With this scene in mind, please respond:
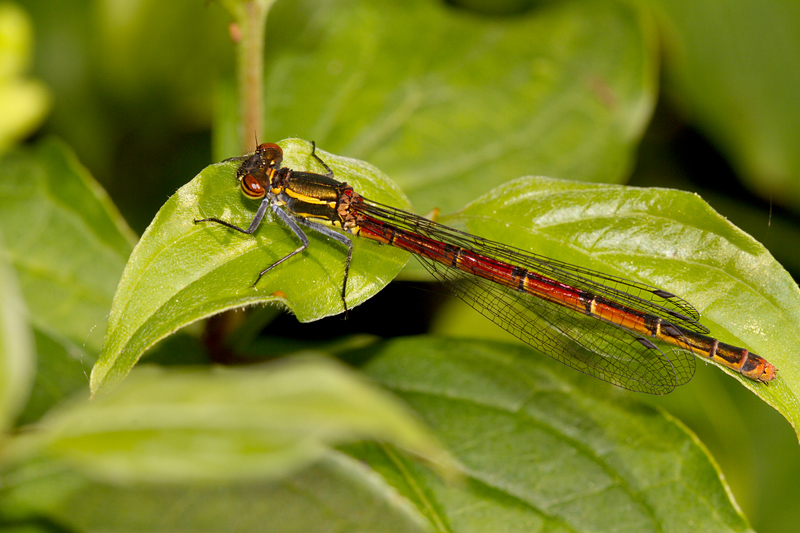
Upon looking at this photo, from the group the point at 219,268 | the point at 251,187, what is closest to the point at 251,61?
the point at 251,187

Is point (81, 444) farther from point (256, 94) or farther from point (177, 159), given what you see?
point (177, 159)

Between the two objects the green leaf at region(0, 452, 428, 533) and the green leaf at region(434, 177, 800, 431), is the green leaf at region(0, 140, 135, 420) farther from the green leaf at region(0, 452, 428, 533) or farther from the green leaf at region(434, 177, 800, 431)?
the green leaf at region(434, 177, 800, 431)

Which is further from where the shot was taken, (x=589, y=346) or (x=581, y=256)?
(x=589, y=346)

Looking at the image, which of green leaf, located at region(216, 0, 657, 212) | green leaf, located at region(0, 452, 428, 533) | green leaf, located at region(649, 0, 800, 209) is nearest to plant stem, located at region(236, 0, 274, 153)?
green leaf, located at region(216, 0, 657, 212)

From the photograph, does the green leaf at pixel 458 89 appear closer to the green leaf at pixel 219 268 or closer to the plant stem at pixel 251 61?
the plant stem at pixel 251 61

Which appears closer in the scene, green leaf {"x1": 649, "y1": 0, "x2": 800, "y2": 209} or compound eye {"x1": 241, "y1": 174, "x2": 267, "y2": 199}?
compound eye {"x1": 241, "y1": 174, "x2": 267, "y2": 199}

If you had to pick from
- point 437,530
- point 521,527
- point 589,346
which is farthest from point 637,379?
point 437,530

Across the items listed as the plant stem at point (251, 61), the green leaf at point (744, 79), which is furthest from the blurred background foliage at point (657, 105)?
the plant stem at point (251, 61)
